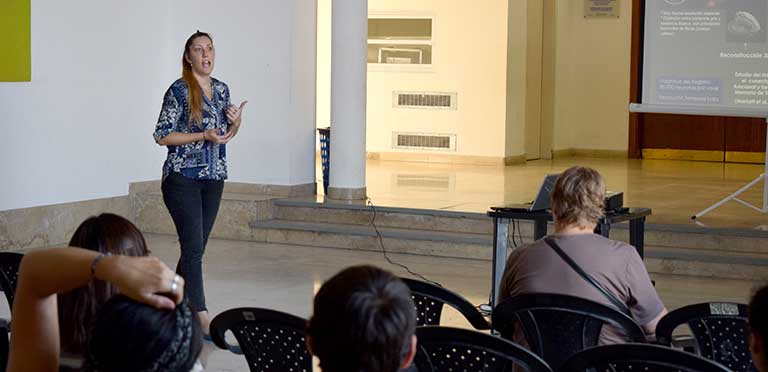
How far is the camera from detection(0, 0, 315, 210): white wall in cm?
890

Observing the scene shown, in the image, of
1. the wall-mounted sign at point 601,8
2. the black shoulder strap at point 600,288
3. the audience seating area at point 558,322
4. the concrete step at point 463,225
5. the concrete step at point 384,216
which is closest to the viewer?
the audience seating area at point 558,322

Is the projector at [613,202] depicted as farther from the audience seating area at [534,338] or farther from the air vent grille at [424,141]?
the air vent grille at [424,141]

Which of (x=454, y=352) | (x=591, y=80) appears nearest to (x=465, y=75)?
(x=591, y=80)

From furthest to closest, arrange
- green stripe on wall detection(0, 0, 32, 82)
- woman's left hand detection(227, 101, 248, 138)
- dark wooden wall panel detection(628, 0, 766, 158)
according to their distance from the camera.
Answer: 1. dark wooden wall panel detection(628, 0, 766, 158)
2. green stripe on wall detection(0, 0, 32, 82)
3. woman's left hand detection(227, 101, 248, 138)

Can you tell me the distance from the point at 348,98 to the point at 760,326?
7650 millimetres

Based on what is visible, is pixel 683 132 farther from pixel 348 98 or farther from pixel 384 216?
pixel 384 216

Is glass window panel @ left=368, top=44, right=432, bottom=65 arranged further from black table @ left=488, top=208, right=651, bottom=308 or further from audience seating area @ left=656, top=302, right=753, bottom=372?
audience seating area @ left=656, top=302, right=753, bottom=372

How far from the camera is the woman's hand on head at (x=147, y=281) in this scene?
1827 mm

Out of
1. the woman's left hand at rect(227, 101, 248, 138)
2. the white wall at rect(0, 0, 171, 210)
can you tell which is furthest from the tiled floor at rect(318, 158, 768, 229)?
the woman's left hand at rect(227, 101, 248, 138)

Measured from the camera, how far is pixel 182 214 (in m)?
5.80

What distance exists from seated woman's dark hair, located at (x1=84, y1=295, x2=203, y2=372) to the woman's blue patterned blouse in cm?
403

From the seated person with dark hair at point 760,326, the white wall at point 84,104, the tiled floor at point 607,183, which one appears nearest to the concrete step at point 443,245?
the tiled floor at point 607,183

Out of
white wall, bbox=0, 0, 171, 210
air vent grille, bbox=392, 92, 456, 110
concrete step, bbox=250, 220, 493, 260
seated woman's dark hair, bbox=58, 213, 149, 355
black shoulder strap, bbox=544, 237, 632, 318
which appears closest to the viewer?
seated woman's dark hair, bbox=58, 213, 149, 355

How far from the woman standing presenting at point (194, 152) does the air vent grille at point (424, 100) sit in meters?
7.76
